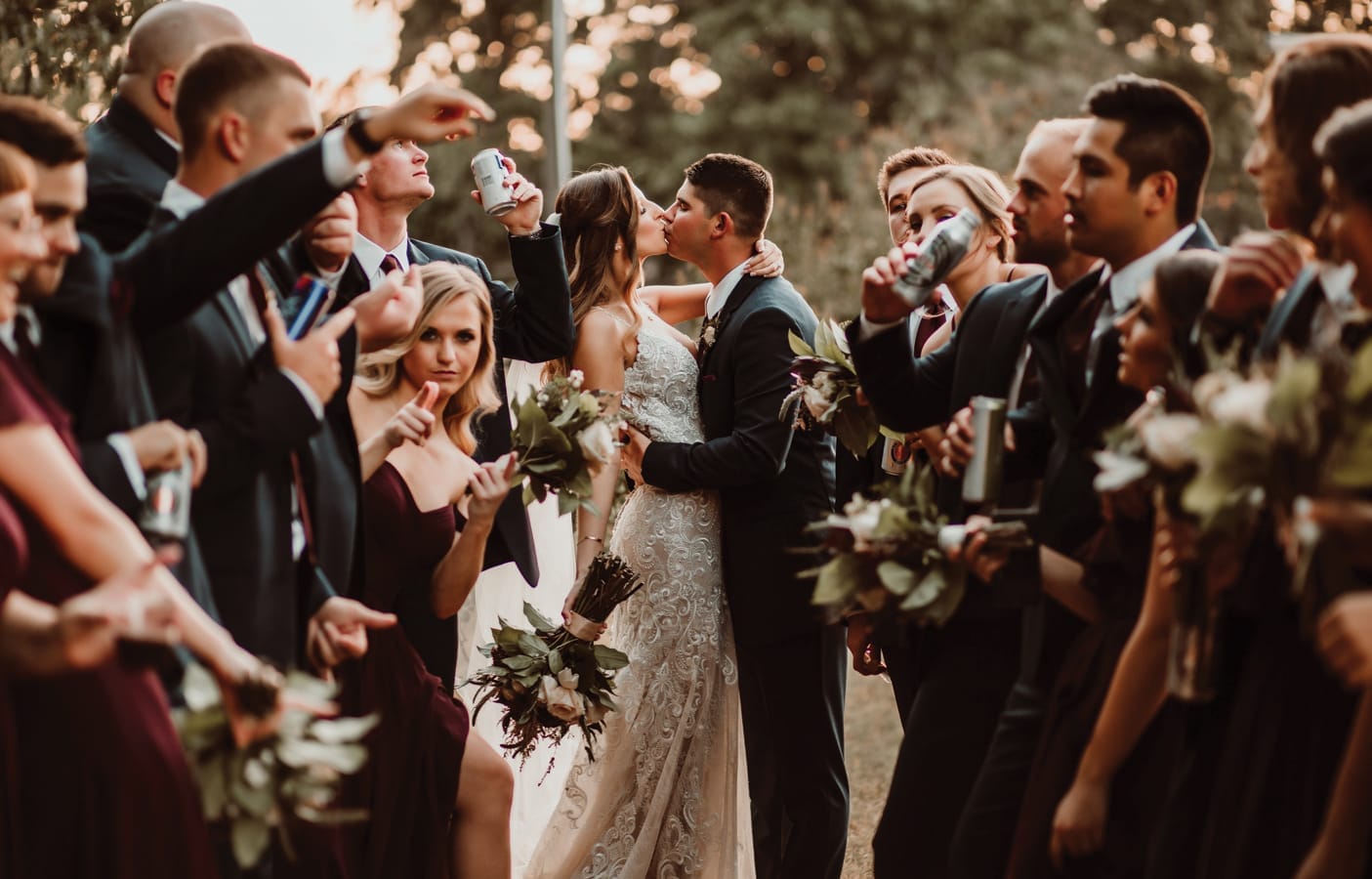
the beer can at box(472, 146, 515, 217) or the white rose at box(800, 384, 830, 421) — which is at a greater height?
the beer can at box(472, 146, 515, 217)

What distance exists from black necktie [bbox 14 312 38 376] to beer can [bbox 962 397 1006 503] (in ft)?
7.37

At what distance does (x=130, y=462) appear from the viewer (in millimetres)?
3697

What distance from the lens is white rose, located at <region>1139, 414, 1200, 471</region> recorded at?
334 centimetres

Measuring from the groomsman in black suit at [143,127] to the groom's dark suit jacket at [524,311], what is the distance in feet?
5.47

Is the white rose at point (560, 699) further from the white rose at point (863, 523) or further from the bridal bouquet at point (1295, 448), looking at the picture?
the bridal bouquet at point (1295, 448)

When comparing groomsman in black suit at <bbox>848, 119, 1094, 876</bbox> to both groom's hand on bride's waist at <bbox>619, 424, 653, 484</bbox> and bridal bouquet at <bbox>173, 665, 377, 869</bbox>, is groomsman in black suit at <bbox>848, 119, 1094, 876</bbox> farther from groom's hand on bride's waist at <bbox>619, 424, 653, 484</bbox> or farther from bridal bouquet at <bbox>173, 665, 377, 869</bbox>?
bridal bouquet at <bbox>173, 665, 377, 869</bbox>

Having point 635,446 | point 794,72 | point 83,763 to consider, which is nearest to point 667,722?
point 635,446

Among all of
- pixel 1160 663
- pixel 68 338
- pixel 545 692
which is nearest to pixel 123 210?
pixel 68 338

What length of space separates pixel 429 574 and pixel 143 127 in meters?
1.72

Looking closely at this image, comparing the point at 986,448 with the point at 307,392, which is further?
the point at 986,448

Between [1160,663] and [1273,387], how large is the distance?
964 mm

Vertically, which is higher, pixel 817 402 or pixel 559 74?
pixel 559 74

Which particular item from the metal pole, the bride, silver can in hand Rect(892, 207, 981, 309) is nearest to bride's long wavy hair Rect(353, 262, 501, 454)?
the bride

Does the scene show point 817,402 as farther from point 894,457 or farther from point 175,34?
point 175,34
